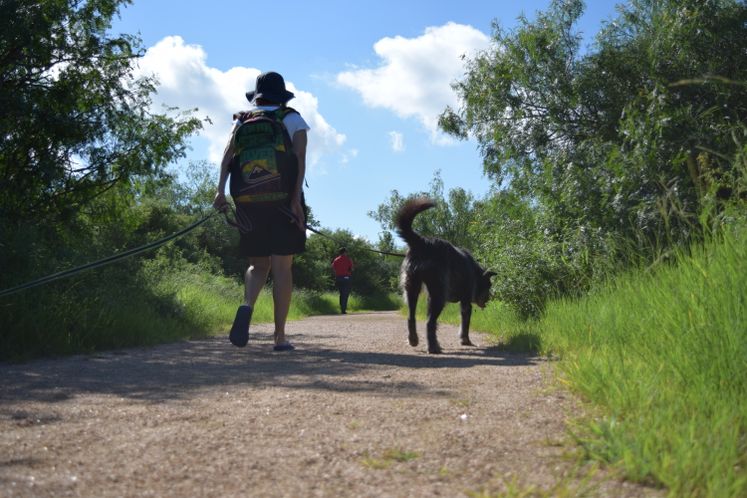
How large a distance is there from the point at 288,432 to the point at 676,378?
Result: 5.61 ft

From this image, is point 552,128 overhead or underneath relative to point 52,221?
overhead

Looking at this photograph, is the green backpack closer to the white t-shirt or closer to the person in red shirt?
the white t-shirt

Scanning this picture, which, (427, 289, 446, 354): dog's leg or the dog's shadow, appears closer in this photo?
the dog's shadow

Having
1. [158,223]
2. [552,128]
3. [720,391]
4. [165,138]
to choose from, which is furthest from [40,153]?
[158,223]

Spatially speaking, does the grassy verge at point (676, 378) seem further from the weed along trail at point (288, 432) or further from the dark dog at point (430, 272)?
the dark dog at point (430, 272)

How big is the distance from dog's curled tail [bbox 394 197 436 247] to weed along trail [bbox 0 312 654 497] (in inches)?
84.8

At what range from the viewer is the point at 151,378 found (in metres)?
4.84

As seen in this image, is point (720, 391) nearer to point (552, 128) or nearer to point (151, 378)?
point (151, 378)

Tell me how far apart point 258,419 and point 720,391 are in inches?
78.1

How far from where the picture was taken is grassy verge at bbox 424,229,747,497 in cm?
226

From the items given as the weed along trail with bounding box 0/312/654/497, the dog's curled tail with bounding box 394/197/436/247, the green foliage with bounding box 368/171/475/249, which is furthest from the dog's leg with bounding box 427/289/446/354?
the green foliage with bounding box 368/171/475/249

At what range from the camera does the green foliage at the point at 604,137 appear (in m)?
6.78

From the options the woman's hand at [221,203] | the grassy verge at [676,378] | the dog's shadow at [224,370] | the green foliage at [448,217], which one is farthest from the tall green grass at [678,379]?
the green foliage at [448,217]

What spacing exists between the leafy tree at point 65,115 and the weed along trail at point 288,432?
449 cm
